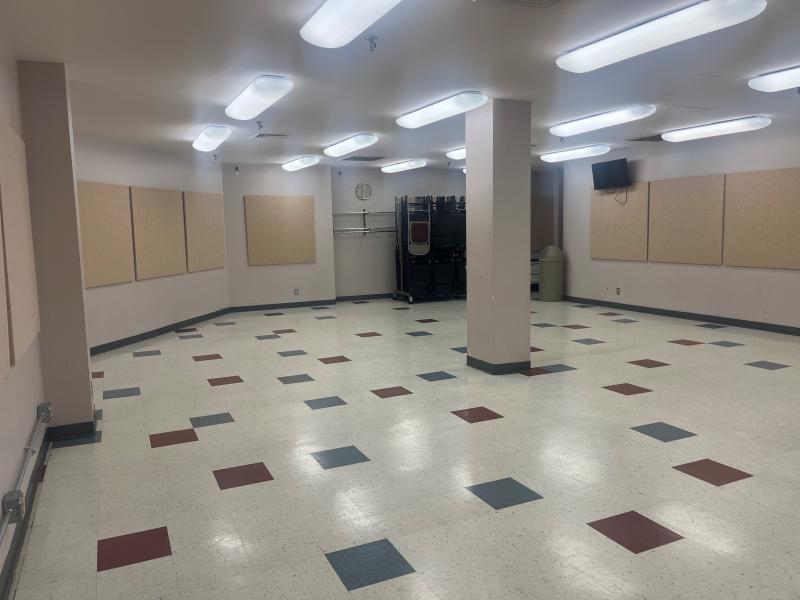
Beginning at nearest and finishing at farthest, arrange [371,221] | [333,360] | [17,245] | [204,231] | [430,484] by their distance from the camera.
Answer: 1. [17,245]
2. [430,484]
3. [333,360]
4. [204,231]
5. [371,221]

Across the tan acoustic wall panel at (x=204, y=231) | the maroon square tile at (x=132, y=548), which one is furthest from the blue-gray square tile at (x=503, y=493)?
the tan acoustic wall panel at (x=204, y=231)

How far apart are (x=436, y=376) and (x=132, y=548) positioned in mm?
3088

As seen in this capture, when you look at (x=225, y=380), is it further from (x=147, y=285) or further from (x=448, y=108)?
(x=448, y=108)

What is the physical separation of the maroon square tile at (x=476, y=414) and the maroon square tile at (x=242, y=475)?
4.75ft

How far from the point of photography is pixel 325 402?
4.42 m

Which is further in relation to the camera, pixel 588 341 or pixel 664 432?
pixel 588 341

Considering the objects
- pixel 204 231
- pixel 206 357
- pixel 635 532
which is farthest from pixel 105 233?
pixel 635 532

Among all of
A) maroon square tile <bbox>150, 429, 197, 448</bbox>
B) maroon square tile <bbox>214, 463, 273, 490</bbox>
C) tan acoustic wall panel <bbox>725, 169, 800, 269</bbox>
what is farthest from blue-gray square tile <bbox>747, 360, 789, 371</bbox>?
maroon square tile <bbox>150, 429, 197, 448</bbox>

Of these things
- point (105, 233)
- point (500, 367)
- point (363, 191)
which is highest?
point (363, 191)

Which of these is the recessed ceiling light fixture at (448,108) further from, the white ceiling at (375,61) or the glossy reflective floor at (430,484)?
the glossy reflective floor at (430,484)

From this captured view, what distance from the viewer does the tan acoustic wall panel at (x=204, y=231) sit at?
8.21 meters

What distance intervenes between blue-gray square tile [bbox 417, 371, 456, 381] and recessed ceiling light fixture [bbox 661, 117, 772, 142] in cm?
409

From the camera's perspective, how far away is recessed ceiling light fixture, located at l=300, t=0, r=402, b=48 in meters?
2.56

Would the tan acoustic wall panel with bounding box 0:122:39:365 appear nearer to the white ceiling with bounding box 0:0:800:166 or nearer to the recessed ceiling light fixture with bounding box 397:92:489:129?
the white ceiling with bounding box 0:0:800:166
